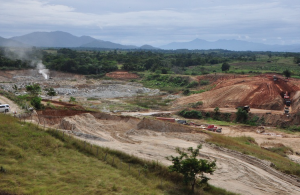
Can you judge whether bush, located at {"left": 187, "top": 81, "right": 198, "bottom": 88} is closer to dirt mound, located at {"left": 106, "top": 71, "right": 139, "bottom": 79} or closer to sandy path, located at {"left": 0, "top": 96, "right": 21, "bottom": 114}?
dirt mound, located at {"left": 106, "top": 71, "right": 139, "bottom": 79}

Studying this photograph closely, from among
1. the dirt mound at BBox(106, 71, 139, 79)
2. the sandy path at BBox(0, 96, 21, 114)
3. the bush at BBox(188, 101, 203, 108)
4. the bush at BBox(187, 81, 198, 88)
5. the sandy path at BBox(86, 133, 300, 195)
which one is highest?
the dirt mound at BBox(106, 71, 139, 79)

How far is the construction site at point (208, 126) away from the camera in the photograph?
18469 mm

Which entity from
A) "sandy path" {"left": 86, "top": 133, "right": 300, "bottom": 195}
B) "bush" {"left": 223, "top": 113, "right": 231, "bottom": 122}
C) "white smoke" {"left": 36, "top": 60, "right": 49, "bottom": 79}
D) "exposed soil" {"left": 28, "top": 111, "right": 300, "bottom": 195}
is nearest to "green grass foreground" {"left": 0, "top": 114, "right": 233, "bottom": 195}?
"sandy path" {"left": 86, "top": 133, "right": 300, "bottom": 195}

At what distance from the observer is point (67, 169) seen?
48.1ft

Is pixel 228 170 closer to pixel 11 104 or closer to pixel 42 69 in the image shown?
pixel 11 104

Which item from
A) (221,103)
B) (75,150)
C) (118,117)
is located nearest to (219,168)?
(75,150)

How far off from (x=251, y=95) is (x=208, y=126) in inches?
615

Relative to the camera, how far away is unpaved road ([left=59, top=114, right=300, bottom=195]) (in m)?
17.3

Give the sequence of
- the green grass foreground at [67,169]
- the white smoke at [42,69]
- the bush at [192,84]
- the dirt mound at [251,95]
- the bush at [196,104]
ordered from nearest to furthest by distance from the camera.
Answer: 1. the green grass foreground at [67,169]
2. the dirt mound at [251,95]
3. the bush at [196,104]
4. the bush at [192,84]
5. the white smoke at [42,69]

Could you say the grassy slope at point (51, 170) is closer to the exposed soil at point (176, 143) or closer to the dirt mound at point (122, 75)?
the exposed soil at point (176, 143)

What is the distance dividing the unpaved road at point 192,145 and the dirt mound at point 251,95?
21391 millimetres

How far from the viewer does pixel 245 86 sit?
160ft

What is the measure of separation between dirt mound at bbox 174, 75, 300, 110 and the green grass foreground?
31.0 meters

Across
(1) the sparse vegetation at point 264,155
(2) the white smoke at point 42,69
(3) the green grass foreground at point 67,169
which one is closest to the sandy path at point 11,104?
(3) the green grass foreground at point 67,169
